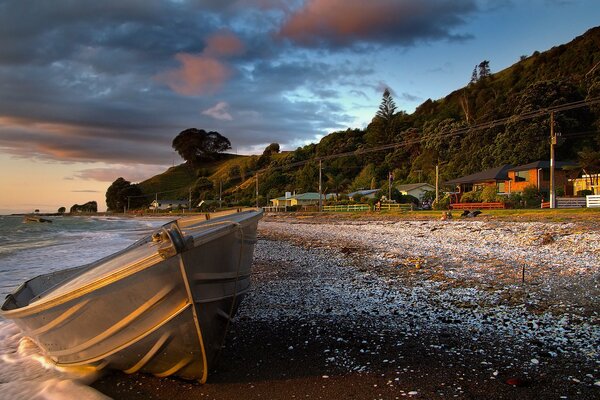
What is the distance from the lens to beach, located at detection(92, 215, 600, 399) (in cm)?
434

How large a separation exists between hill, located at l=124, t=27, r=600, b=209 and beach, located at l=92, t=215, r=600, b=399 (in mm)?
34862

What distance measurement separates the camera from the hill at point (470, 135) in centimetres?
5694

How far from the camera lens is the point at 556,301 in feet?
23.4

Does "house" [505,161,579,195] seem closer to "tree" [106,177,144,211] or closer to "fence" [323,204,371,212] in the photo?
"fence" [323,204,371,212]

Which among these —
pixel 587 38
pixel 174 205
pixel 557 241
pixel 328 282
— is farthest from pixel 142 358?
pixel 174 205

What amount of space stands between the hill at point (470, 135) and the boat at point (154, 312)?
40955mm

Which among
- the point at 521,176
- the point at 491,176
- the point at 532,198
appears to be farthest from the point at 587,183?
the point at 532,198

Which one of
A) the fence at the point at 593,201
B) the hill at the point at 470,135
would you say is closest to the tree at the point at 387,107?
the hill at the point at 470,135

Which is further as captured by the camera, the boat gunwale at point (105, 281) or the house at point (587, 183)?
the house at point (587, 183)

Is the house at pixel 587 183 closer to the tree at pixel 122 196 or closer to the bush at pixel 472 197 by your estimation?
the bush at pixel 472 197

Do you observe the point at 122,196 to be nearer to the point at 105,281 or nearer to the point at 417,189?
the point at 417,189

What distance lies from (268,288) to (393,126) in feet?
336

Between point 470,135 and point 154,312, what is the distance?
71.7 meters

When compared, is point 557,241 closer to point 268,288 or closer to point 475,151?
point 268,288
